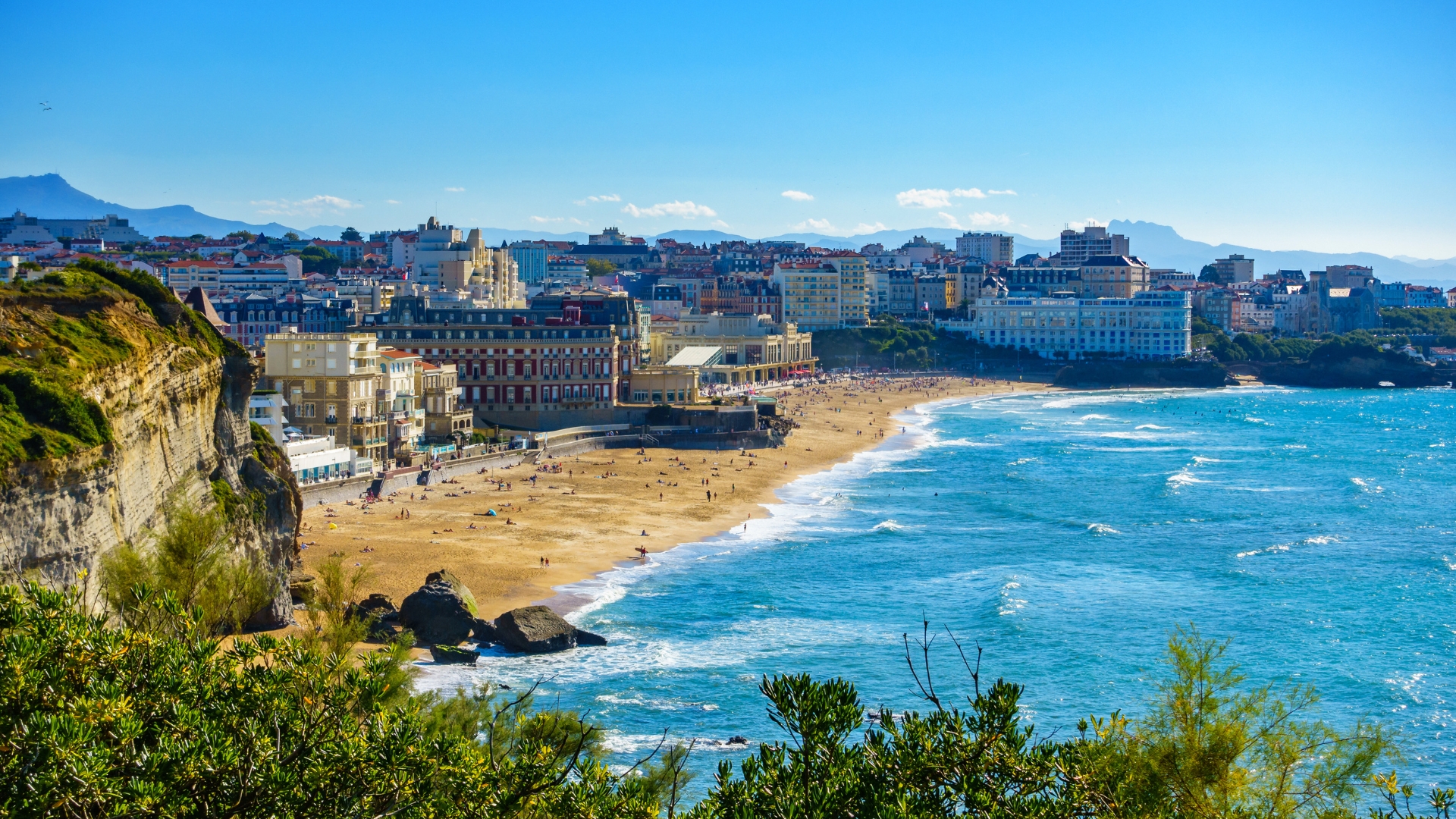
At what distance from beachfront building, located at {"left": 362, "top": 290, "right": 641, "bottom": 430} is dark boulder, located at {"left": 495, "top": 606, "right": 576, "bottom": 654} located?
43.9m

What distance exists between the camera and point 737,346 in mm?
126750

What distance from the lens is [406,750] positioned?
13094 mm

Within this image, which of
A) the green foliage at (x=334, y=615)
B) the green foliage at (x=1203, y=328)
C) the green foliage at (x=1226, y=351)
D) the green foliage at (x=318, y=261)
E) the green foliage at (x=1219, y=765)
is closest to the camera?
the green foliage at (x=1219, y=765)

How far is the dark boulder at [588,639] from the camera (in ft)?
121

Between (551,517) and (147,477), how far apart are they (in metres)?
25.6

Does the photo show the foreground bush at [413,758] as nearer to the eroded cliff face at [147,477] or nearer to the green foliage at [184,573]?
the eroded cliff face at [147,477]

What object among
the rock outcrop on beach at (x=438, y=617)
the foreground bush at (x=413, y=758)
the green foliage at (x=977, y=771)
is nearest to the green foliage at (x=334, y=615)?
the rock outcrop on beach at (x=438, y=617)

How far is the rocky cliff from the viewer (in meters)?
25.4

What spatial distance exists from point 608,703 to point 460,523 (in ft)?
74.0

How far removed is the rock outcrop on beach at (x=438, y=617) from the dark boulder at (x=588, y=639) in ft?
9.26

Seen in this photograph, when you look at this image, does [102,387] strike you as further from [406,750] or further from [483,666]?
[406,750]

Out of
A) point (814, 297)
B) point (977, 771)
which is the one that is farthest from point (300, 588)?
point (814, 297)

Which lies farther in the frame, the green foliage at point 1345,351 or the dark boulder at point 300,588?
the green foliage at point 1345,351

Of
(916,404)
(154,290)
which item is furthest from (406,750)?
(916,404)
